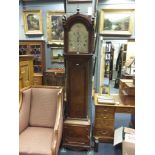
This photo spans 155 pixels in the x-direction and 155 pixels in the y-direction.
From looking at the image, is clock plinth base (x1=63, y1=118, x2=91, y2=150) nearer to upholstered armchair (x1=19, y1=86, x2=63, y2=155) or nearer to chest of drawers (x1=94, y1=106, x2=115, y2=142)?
upholstered armchair (x1=19, y1=86, x2=63, y2=155)

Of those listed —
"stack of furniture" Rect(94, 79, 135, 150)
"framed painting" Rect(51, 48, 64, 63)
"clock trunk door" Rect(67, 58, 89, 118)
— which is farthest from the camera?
"framed painting" Rect(51, 48, 64, 63)

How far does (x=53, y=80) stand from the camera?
17.0 feet

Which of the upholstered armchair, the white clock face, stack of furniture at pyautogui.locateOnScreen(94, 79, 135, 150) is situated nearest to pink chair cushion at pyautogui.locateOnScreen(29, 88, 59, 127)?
the upholstered armchair

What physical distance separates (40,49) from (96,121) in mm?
3098

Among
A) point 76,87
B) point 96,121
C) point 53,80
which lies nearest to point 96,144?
point 96,121

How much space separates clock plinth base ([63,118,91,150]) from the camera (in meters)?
2.58

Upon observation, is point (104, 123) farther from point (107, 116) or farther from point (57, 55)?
point (57, 55)

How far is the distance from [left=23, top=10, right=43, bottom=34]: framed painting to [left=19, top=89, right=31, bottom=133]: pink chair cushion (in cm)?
349

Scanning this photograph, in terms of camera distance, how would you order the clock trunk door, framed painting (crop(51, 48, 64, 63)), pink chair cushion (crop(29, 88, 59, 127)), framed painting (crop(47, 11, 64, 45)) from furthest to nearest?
framed painting (crop(51, 48, 64, 63)) < framed painting (crop(47, 11, 64, 45)) < the clock trunk door < pink chair cushion (crop(29, 88, 59, 127))

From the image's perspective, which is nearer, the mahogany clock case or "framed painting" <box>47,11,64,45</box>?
the mahogany clock case

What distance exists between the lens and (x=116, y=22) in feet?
16.4
